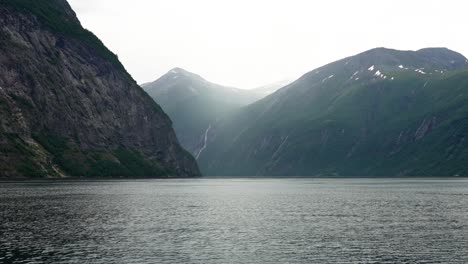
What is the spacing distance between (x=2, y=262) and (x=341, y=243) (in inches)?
1565

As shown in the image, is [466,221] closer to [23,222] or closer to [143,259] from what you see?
[143,259]

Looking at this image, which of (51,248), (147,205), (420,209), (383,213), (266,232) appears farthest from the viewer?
(147,205)

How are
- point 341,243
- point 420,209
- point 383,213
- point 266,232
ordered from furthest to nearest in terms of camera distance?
point 420,209
point 383,213
point 266,232
point 341,243

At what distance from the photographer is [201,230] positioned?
79375 mm

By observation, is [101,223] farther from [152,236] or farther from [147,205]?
[147,205]

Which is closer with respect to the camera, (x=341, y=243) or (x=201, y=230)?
(x=341, y=243)

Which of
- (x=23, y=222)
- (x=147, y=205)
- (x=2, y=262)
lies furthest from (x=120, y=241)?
(x=147, y=205)

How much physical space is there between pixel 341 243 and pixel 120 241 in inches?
1121

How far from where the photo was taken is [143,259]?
55.9 meters

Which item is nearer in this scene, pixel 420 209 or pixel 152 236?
pixel 152 236

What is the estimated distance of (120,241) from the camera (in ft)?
221

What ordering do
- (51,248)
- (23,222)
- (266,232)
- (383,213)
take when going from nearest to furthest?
(51,248)
(266,232)
(23,222)
(383,213)

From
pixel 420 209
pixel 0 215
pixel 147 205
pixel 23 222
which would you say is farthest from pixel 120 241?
pixel 420 209

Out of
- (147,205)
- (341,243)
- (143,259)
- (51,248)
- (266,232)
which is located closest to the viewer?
(143,259)
